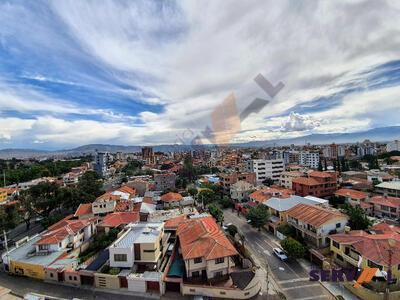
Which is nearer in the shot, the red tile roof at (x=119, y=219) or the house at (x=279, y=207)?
the red tile roof at (x=119, y=219)

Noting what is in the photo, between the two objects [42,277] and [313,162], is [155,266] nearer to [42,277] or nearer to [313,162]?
[42,277]

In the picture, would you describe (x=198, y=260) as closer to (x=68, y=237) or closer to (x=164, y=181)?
(x=68, y=237)

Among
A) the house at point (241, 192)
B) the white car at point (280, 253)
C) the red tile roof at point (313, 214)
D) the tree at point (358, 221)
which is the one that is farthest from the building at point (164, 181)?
the tree at point (358, 221)

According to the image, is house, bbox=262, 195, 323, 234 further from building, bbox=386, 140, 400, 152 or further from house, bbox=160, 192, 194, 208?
building, bbox=386, 140, 400, 152

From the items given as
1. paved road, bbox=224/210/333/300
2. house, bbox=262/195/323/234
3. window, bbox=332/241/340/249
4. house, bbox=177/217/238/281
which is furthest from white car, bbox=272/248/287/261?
house, bbox=177/217/238/281

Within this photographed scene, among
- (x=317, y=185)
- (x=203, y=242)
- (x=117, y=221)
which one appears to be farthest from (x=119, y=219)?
(x=317, y=185)

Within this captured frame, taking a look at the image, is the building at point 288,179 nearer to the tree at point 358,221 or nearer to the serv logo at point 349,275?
the tree at point 358,221
